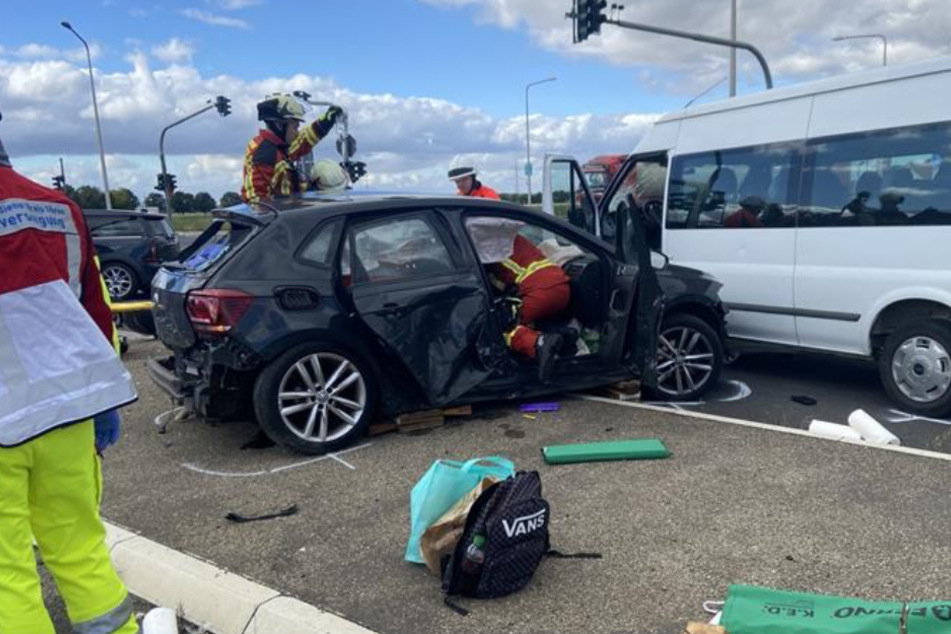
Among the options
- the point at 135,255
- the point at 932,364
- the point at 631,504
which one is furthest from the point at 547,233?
the point at 135,255

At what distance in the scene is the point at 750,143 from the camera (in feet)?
21.9

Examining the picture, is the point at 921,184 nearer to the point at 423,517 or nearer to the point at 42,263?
the point at 423,517

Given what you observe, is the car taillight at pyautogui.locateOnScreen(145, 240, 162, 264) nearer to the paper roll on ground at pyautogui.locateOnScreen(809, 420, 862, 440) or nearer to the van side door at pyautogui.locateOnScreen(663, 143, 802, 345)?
the van side door at pyautogui.locateOnScreen(663, 143, 802, 345)

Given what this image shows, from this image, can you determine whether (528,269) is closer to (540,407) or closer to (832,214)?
(540,407)

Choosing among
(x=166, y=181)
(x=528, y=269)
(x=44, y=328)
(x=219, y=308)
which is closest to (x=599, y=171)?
(x=528, y=269)

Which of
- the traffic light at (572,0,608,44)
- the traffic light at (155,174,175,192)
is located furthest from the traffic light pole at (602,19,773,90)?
the traffic light at (155,174,175,192)

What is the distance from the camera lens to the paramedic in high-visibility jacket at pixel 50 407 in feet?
7.80

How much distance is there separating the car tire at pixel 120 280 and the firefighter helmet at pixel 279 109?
8578 mm

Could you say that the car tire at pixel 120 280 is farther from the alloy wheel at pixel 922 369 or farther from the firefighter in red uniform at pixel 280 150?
the alloy wheel at pixel 922 369

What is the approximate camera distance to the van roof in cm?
541

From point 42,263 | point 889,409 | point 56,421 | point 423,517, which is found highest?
point 42,263

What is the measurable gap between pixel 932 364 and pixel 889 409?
1.85ft

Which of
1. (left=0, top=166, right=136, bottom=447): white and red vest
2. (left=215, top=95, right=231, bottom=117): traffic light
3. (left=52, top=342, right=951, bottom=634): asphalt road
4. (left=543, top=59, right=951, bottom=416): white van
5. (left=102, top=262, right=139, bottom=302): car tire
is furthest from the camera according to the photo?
(left=215, top=95, right=231, bottom=117): traffic light

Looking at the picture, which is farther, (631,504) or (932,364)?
(932,364)
